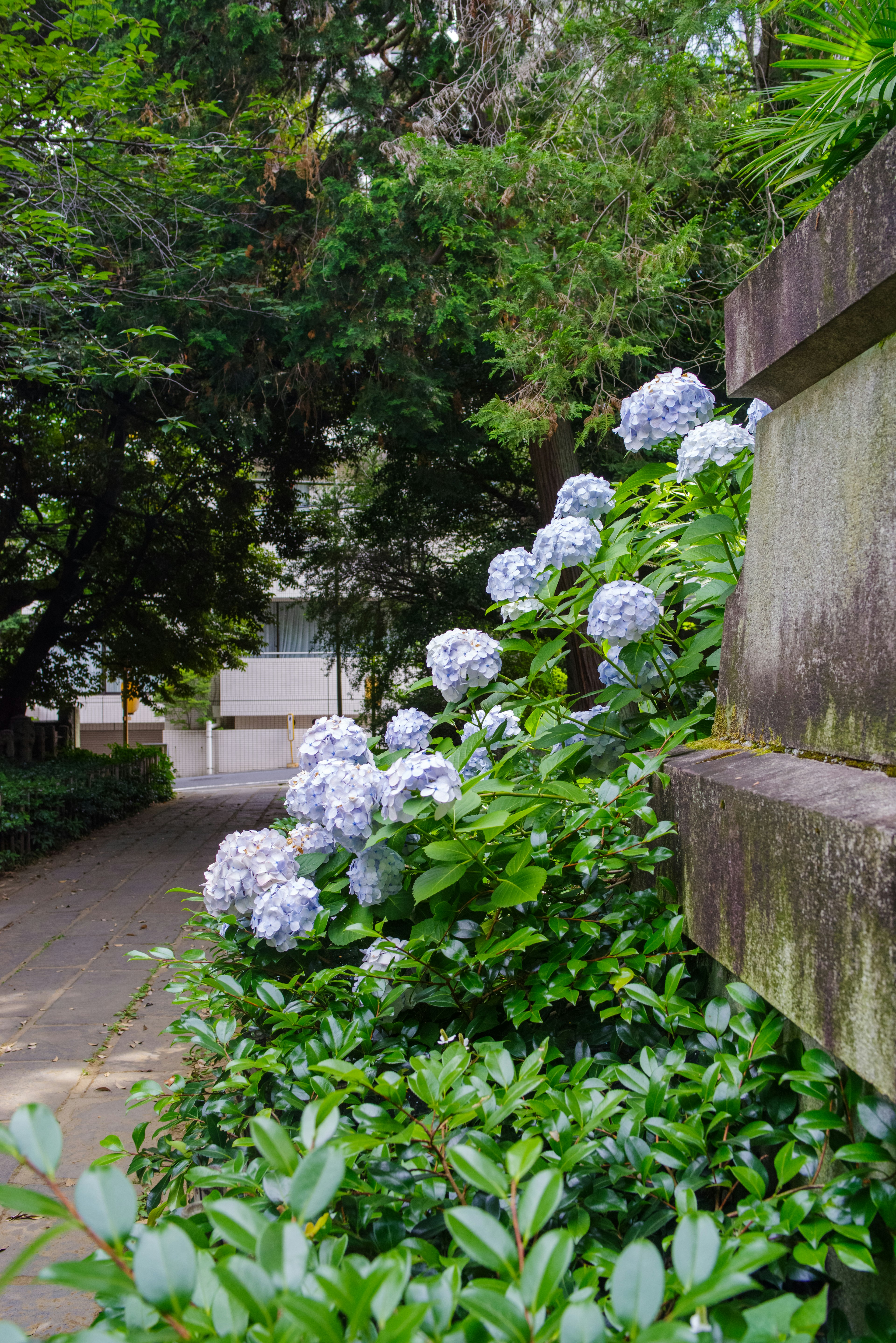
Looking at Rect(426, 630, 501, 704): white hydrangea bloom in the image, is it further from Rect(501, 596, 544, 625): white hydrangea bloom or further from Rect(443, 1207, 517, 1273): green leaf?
Rect(443, 1207, 517, 1273): green leaf

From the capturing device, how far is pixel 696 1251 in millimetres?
728

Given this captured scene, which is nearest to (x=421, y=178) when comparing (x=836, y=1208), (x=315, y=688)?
(x=836, y=1208)

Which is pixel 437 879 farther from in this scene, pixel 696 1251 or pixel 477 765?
pixel 696 1251

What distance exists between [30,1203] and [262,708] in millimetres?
32461

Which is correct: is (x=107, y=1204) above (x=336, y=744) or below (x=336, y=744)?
below

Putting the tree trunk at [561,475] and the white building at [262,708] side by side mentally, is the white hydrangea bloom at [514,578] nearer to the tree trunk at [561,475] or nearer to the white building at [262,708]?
the tree trunk at [561,475]

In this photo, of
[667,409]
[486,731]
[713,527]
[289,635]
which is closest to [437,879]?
[486,731]

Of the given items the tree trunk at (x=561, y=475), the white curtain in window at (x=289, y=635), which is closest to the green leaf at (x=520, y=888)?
the tree trunk at (x=561, y=475)

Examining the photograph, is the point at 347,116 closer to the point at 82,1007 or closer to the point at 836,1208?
the point at 82,1007

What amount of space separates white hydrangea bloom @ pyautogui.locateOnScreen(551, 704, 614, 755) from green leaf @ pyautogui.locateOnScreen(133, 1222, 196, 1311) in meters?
1.54

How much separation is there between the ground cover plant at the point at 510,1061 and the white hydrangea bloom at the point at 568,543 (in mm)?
18

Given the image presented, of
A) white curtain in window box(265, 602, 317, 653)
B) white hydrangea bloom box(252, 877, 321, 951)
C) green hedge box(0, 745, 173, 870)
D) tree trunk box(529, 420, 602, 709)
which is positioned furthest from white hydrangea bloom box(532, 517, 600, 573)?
white curtain in window box(265, 602, 317, 653)

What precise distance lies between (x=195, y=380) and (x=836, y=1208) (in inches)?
407

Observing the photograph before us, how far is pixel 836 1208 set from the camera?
1.03 metres
